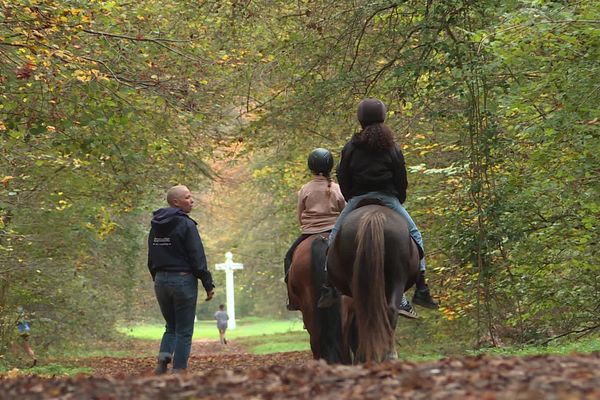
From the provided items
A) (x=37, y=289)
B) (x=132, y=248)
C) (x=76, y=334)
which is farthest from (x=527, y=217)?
(x=76, y=334)

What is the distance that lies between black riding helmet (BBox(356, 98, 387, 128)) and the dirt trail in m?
3.16

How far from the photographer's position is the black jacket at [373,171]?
375 inches

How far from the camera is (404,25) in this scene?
1686 cm

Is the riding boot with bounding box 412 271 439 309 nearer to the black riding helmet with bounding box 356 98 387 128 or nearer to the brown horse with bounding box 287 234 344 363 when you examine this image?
the brown horse with bounding box 287 234 344 363

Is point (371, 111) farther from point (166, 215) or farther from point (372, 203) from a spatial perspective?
point (166, 215)

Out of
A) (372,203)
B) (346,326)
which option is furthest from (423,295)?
(372,203)

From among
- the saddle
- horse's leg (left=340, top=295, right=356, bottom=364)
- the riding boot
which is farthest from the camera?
horse's leg (left=340, top=295, right=356, bottom=364)

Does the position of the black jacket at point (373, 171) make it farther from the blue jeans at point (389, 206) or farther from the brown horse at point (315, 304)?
the brown horse at point (315, 304)

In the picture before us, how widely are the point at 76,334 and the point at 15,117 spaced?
1820 centimetres

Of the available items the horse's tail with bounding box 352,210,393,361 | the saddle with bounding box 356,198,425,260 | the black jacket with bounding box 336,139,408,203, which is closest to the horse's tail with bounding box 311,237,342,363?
the black jacket with bounding box 336,139,408,203

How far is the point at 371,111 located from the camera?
9539mm

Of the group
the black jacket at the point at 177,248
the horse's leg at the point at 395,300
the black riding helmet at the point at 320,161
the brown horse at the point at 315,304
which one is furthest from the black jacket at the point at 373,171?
the black jacket at the point at 177,248

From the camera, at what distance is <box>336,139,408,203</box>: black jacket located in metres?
9.52

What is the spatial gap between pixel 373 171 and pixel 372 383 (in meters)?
3.67
